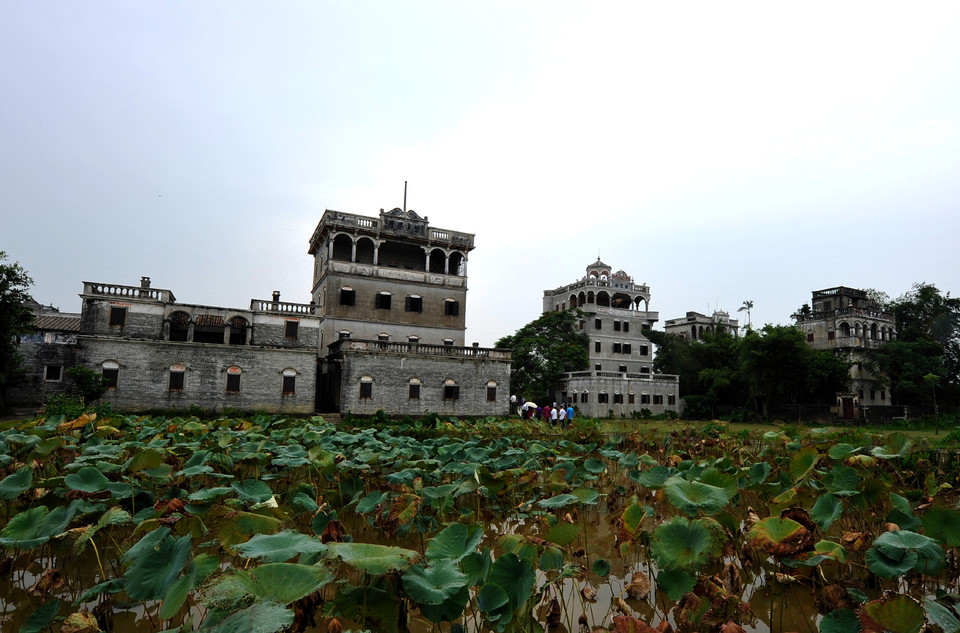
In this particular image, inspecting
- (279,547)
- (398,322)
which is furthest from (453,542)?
(398,322)

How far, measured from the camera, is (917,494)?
5.88m

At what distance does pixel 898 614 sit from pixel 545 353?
127ft

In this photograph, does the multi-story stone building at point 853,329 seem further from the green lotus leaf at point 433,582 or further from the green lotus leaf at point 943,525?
the green lotus leaf at point 433,582

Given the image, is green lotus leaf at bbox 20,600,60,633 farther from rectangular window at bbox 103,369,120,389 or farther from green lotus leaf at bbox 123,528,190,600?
rectangular window at bbox 103,369,120,389

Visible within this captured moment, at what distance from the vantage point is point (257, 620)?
6.57 ft

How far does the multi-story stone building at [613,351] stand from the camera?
39.5m

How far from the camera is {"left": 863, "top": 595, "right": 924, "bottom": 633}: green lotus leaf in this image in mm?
2516

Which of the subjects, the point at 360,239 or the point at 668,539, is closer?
the point at 668,539

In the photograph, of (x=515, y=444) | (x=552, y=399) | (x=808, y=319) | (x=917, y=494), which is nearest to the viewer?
(x=917, y=494)

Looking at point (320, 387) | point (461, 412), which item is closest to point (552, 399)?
point (461, 412)

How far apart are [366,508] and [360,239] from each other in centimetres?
2858

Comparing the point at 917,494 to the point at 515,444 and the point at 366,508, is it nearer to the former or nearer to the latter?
the point at 366,508

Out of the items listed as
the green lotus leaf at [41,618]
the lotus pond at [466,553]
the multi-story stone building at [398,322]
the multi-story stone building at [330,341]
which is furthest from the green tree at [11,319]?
the green lotus leaf at [41,618]

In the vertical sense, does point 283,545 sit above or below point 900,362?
below
